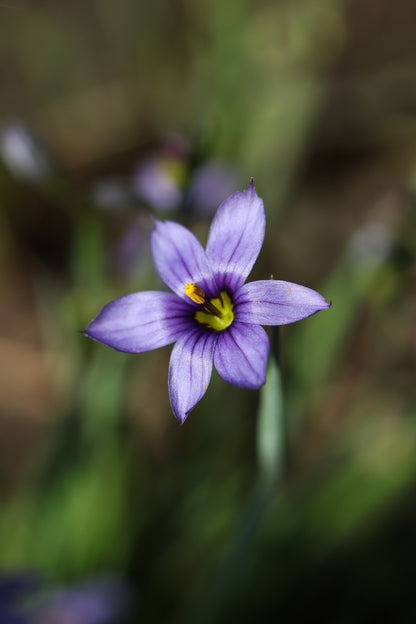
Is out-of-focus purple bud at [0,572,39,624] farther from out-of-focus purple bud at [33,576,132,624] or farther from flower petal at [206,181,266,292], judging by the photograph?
flower petal at [206,181,266,292]

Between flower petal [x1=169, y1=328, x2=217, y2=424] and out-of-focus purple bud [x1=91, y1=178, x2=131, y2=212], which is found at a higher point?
out-of-focus purple bud [x1=91, y1=178, x2=131, y2=212]

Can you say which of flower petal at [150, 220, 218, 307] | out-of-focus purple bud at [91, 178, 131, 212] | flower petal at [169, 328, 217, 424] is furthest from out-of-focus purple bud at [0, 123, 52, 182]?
flower petal at [169, 328, 217, 424]

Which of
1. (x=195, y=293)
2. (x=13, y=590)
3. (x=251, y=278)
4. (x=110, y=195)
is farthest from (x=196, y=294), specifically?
(x=251, y=278)

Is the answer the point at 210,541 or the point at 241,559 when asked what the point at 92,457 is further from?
the point at 241,559

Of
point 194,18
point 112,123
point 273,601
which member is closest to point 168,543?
point 273,601

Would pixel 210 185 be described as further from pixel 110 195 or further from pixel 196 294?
pixel 196 294

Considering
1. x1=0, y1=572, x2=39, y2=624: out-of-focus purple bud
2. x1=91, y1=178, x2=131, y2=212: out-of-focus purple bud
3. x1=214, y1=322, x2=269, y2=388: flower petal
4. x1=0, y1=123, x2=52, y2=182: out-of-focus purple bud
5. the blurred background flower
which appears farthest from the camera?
the blurred background flower
